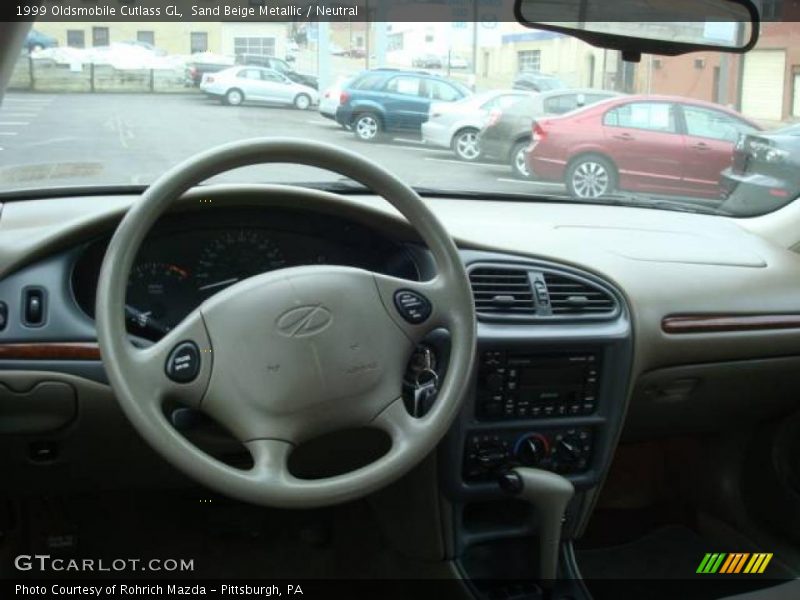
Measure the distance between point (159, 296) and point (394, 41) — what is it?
1.12 meters

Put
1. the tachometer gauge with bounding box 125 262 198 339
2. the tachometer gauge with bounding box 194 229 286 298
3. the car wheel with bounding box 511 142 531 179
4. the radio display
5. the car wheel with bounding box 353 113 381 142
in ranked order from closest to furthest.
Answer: the tachometer gauge with bounding box 125 262 198 339
the tachometer gauge with bounding box 194 229 286 298
the radio display
the car wheel with bounding box 353 113 381 142
the car wheel with bounding box 511 142 531 179

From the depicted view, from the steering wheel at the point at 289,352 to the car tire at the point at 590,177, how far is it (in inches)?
53.6

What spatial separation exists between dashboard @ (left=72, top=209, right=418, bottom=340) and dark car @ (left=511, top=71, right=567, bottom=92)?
1.18 meters

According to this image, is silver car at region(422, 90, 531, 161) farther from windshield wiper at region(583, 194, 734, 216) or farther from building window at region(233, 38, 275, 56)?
building window at region(233, 38, 275, 56)

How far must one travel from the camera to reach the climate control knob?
270cm

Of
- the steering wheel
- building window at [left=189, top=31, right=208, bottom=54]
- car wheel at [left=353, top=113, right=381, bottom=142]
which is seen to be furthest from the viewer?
car wheel at [left=353, top=113, right=381, bottom=142]

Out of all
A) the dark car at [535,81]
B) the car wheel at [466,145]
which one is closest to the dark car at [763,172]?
the dark car at [535,81]

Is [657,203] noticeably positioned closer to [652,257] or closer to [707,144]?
[707,144]

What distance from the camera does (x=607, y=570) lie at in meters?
3.20

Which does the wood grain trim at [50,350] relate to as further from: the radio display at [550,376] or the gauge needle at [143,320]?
the radio display at [550,376]

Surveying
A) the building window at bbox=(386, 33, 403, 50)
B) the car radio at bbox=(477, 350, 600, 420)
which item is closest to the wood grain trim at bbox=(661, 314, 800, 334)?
the car radio at bbox=(477, 350, 600, 420)

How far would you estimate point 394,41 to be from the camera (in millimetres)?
2949

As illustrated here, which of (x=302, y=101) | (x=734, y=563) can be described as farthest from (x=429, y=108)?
(x=734, y=563)

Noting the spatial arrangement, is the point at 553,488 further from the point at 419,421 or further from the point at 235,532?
the point at 235,532
